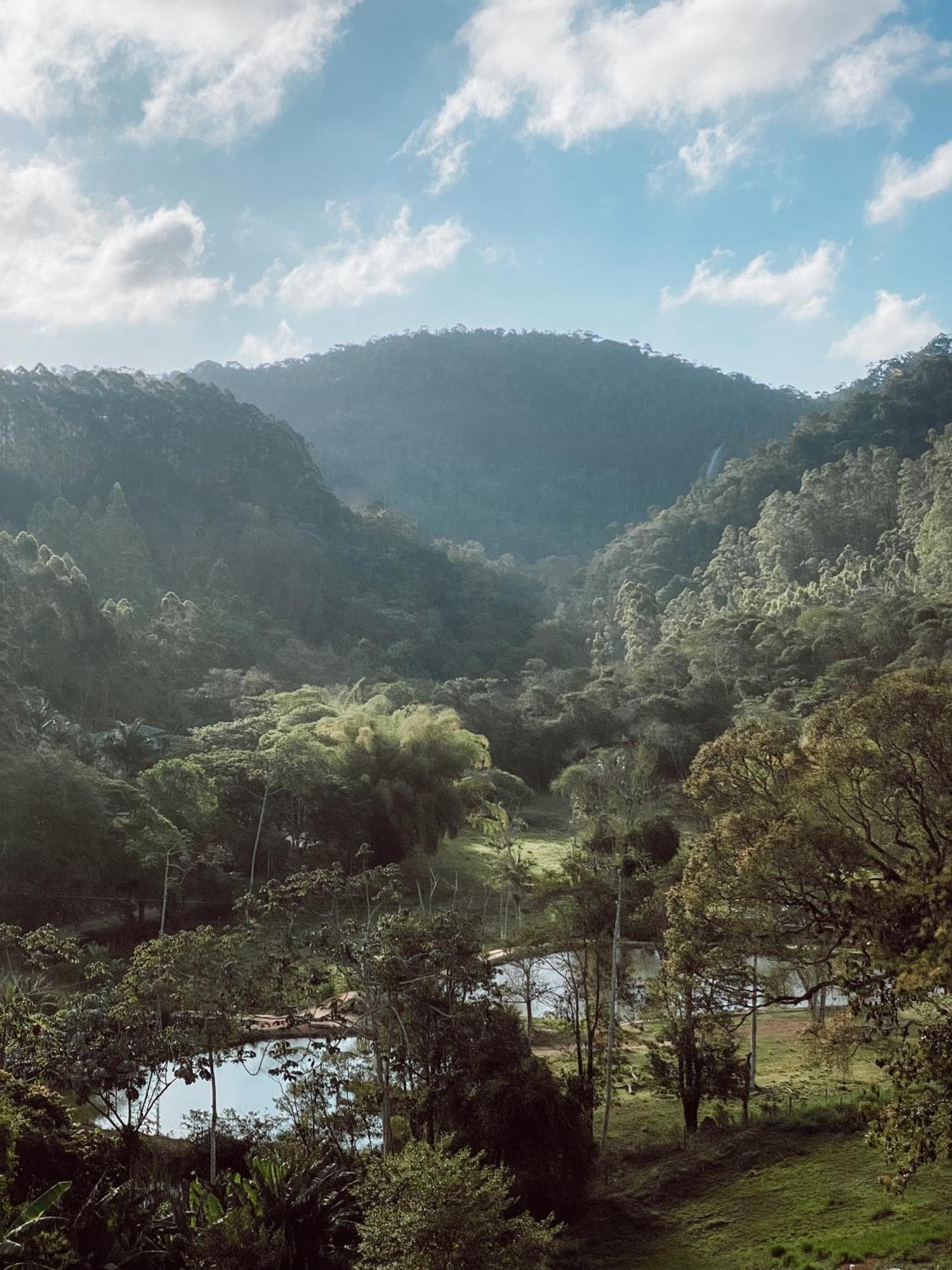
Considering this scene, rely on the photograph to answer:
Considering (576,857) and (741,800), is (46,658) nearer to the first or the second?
(576,857)

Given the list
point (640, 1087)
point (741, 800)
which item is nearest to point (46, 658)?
point (640, 1087)

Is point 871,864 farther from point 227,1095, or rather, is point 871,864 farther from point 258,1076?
point 258,1076

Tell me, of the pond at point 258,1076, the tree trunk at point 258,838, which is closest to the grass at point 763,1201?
the pond at point 258,1076

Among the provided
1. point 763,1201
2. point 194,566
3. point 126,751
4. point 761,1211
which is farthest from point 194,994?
point 194,566

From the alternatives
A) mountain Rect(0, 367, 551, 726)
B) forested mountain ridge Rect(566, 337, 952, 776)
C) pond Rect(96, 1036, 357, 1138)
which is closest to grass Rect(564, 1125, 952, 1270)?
pond Rect(96, 1036, 357, 1138)

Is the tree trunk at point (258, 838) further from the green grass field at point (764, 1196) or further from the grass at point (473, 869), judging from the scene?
the green grass field at point (764, 1196)

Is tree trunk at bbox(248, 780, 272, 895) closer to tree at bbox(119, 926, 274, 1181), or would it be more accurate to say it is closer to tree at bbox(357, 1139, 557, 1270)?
tree at bbox(119, 926, 274, 1181)
